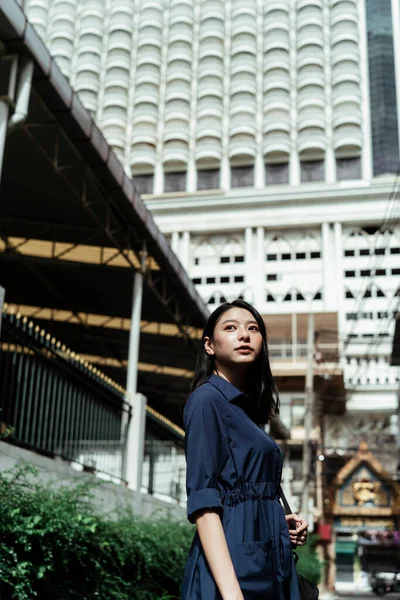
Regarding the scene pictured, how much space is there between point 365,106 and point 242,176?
11.6 metres

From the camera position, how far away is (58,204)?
13.2m

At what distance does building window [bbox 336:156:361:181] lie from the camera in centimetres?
6328

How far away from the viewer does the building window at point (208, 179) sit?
2584 inches

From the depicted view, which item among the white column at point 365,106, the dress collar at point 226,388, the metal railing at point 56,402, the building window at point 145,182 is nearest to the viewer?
the dress collar at point 226,388

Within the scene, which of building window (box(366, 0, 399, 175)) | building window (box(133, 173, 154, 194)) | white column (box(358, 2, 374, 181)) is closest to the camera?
building window (box(366, 0, 399, 175))

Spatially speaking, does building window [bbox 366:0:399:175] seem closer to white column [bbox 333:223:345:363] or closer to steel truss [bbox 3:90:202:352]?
white column [bbox 333:223:345:363]

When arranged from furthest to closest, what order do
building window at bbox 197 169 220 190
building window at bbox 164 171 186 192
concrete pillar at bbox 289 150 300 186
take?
building window at bbox 164 171 186 192 → building window at bbox 197 169 220 190 → concrete pillar at bbox 289 150 300 186

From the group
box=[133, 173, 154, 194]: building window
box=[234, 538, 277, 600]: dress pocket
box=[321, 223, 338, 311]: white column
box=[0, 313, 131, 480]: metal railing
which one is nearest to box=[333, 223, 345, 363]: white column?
box=[321, 223, 338, 311]: white column

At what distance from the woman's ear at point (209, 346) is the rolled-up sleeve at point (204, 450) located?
0.26m

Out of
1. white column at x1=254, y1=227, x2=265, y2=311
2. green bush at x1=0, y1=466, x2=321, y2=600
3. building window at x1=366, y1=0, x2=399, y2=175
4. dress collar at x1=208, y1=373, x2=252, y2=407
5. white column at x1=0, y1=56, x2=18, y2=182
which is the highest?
building window at x1=366, y1=0, x2=399, y2=175

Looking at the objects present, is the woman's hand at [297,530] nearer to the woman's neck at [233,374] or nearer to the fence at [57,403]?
the woman's neck at [233,374]

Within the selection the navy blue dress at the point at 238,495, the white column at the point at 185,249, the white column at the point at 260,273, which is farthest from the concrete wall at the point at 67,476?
the white column at the point at 185,249

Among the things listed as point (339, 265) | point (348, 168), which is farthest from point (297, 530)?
point (348, 168)

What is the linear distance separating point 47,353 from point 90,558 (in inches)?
118
